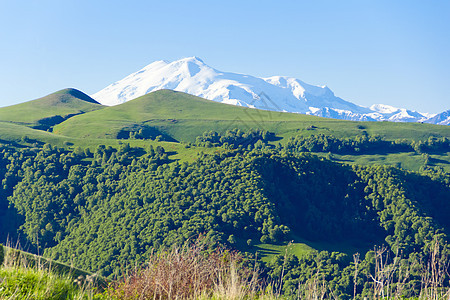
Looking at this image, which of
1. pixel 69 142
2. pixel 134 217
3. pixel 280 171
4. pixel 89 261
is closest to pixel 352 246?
pixel 280 171

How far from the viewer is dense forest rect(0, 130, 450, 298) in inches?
3669

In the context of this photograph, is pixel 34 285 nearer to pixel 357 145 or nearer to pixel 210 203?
pixel 210 203

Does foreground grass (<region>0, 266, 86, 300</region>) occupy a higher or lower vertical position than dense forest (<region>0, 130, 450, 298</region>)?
higher

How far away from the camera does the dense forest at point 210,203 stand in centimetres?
9319

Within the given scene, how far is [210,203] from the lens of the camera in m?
107

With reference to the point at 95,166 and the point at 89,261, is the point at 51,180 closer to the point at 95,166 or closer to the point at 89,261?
the point at 95,166

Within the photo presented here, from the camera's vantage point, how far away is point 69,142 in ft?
481

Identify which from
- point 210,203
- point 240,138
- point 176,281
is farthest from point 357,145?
point 176,281

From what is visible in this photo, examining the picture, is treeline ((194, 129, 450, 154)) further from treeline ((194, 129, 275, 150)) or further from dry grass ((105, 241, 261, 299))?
dry grass ((105, 241, 261, 299))

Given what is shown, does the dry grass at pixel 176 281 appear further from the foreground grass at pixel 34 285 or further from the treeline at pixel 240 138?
the treeline at pixel 240 138

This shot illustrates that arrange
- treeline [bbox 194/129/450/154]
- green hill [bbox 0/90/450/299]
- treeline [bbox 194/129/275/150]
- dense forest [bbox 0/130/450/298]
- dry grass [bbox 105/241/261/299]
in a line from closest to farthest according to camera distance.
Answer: dry grass [bbox 105/241/261/299] → green hill [bbox 0/90/450/299] → dense forest [bbox 0/130/450/298] → treeline [bbox 194/129/450/154] → treeline [bbox 194/129/275/150]

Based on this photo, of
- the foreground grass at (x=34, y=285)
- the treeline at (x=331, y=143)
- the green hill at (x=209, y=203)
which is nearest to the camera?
the foreground grass at (x=34, y=285)

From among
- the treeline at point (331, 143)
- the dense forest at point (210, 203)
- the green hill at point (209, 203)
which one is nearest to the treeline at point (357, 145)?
the treeline at point (331, 143)

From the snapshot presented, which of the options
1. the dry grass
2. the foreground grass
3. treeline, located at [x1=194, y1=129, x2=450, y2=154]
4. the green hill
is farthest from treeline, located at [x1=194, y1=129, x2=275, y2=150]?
the foreground grass
